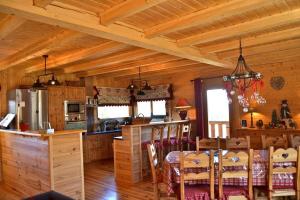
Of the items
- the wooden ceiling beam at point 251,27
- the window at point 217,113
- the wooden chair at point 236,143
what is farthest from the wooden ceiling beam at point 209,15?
the window at point 217,113

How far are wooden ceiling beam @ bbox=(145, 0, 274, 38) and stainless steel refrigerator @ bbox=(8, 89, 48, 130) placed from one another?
4.03 metres

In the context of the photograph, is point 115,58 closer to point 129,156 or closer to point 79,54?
point 79,54

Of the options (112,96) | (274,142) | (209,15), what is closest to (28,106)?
(112,96)

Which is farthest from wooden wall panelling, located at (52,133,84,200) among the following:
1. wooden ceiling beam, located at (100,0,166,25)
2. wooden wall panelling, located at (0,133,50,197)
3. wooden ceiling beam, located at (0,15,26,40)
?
wooden ceiling beam, located at (100,0,166,25)

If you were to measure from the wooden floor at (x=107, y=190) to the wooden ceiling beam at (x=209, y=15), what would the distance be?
2.77 m

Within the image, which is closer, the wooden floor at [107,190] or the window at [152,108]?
the wooden floor at [107,190]

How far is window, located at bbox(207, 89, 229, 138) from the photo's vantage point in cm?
683

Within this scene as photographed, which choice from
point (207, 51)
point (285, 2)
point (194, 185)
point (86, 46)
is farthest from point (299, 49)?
point (86, 46)

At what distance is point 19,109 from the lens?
5.98 meters

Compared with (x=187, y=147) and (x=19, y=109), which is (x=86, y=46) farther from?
(x=187, y=147)

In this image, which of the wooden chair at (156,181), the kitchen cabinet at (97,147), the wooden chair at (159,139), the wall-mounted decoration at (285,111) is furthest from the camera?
the kitchen cabinet at (97,147)

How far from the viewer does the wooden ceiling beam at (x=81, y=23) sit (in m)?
2.22

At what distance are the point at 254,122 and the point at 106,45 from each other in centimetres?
419

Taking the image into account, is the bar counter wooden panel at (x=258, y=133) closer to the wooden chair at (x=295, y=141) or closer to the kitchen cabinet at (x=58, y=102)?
the wooden chair at (x=295, y=141)
